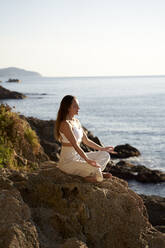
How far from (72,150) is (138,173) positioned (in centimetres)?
1410

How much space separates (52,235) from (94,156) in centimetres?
227

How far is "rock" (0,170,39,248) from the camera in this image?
4.58 metres

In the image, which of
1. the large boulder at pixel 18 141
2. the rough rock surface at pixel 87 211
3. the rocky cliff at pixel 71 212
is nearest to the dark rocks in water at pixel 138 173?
the large boulder at pixel 18 141

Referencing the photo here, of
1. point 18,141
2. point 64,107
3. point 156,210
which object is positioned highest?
point 64,107

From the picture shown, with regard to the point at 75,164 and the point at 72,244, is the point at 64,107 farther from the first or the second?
the point at 72,244

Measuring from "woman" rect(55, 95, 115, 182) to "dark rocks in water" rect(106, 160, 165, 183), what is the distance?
43.8 ft

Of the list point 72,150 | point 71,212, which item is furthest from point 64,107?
point 71,212

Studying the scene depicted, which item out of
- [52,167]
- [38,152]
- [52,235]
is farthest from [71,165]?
[38,152]

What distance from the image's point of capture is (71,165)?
6.66m

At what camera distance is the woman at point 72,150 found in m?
6.56

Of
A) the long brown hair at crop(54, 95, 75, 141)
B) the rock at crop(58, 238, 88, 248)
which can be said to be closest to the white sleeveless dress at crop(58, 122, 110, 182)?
the long brown hair at crop(54, 95, 75, 141)

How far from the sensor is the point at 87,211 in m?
5.88

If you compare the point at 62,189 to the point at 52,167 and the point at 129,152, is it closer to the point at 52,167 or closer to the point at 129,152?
the point at 52,167

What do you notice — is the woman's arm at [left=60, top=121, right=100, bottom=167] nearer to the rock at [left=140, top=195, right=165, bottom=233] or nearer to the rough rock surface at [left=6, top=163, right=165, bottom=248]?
the rough rock surface at [left=6, top=163, right=165, bottom=248]
